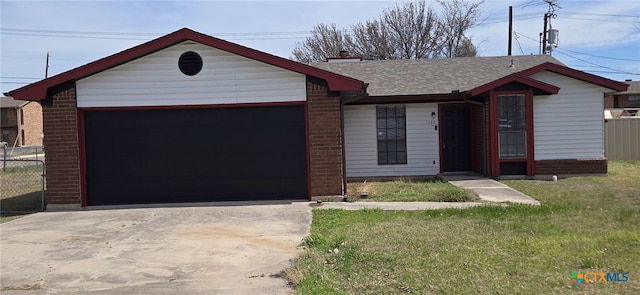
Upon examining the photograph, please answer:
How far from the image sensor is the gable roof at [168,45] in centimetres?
1065

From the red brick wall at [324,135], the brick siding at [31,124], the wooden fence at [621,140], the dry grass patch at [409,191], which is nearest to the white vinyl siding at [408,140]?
the dry grass patch at [409,191]

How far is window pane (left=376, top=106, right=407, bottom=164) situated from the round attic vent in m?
6.13

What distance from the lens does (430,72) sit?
17.3 m

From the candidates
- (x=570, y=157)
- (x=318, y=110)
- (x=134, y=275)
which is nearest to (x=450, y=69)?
(x=570, y=157)

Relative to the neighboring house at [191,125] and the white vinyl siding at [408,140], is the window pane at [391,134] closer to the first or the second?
the white vinyl siding at [408,140]

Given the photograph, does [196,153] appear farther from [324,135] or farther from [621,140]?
[621,140]

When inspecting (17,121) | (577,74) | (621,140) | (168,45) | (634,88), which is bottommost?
(621,140)

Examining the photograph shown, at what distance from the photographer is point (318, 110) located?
35.9ft

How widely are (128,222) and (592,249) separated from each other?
284 inches

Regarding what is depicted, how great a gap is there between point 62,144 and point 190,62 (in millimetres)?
3110

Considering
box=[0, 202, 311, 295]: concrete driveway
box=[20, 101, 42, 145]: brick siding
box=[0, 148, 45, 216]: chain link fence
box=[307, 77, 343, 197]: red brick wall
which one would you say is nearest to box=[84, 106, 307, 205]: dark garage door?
box=[307, 77, 343, 197]: red brick wall

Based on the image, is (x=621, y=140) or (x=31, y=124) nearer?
(x=621, y=140)

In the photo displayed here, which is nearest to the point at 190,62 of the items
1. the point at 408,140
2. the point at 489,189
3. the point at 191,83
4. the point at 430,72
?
the point at 191,83

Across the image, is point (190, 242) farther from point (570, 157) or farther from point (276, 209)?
point (570, 157)
